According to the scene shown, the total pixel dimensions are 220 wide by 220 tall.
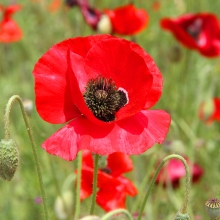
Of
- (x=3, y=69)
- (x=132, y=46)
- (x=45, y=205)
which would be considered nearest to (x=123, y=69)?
(x=132, y=46)

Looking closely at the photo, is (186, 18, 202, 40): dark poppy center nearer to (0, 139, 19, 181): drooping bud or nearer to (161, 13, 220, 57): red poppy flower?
(161, 13, 220, 57): red poppy flower

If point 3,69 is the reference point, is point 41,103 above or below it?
above

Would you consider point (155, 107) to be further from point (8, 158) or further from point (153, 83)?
point (8, 158)

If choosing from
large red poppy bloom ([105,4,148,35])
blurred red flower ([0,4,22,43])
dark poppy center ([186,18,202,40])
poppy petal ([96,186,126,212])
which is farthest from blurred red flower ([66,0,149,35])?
poppy petal ([96,186,126,212])

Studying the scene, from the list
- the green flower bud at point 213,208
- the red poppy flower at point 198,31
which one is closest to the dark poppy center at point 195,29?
the red poppy flower at point 198,31

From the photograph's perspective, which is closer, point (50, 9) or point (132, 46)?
point (132, 46)

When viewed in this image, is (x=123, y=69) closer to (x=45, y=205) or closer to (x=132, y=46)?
(x=132, y=46)

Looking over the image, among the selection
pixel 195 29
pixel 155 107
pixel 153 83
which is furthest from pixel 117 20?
pixel 153 83
